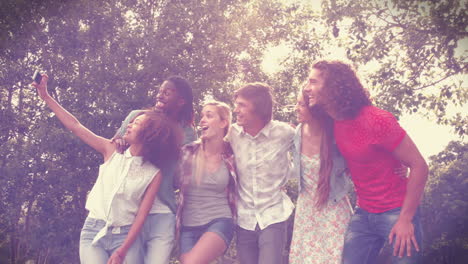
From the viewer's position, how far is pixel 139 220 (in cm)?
379

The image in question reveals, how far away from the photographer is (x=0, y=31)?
10688 millimetres

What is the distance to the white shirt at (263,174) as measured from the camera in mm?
4043

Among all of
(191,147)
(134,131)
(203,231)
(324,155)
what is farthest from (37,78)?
(324,155)

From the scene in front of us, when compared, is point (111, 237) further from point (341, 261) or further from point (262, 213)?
point (341, 261)

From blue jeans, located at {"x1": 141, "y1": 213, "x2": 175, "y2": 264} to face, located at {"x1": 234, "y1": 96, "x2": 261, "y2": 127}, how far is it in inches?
44.9

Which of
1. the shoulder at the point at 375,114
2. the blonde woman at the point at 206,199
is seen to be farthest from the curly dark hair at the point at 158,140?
the shoulder at the point at 375,114

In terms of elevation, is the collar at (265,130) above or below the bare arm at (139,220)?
above

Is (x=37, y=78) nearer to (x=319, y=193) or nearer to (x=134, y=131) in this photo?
(x=134, y=131)

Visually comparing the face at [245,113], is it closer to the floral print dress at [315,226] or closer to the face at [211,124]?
the face at [211,124]

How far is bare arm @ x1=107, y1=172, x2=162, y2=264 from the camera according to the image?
12.0 ft

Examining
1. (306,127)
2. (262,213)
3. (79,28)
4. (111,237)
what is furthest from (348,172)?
(79,28)

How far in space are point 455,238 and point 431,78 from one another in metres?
9.97

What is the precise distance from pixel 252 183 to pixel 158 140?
0.99 metres

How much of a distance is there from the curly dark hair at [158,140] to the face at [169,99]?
1.54 ft
